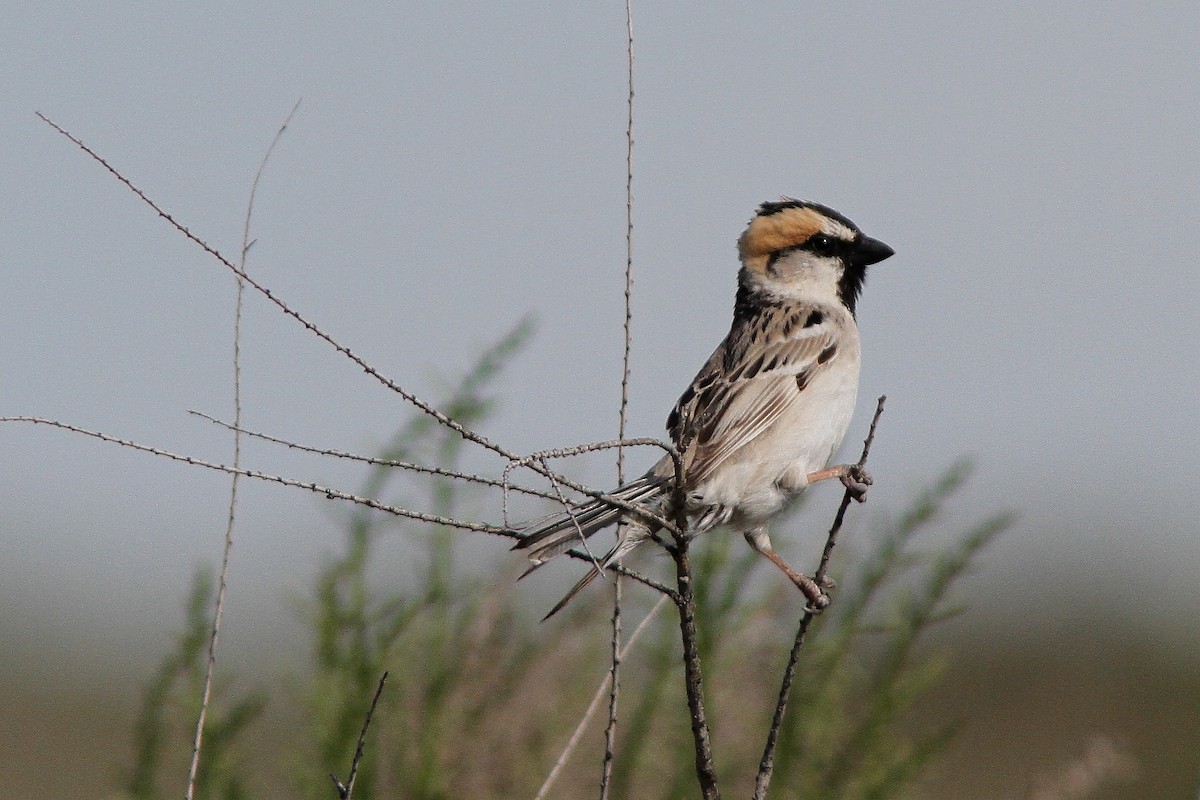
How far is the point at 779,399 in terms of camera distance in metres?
4.87

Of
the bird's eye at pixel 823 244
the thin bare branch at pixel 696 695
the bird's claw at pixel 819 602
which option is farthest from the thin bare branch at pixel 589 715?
the bird's eye at pixel 823 244

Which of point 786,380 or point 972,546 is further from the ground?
point 786,380

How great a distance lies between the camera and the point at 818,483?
476 cm

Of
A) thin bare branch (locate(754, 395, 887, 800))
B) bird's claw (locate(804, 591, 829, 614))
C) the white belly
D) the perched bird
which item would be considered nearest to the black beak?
the perched bird

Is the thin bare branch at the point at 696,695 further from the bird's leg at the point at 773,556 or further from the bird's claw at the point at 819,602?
the bird's leg at the point at 773,556

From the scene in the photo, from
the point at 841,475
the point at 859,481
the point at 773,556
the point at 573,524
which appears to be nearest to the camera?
the point at 573,524

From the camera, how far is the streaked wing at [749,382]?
15.3 feet

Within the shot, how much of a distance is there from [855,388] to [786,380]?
0.33m

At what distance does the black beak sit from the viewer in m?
5.68

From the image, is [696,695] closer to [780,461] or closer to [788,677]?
[788,677]

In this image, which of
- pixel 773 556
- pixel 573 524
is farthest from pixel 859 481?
pixel 573 524

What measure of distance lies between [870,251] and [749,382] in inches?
43.9

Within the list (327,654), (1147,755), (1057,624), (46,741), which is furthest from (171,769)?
(1057,624)

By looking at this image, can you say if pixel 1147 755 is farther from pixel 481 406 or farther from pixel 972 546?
pixel 481 406
